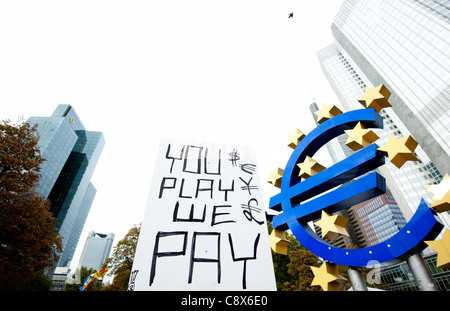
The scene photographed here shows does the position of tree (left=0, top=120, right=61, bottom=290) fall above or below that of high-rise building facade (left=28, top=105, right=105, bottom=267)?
below

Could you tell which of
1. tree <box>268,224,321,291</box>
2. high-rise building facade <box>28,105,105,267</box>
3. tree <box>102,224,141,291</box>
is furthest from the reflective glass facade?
high-rise building facade <box>28,105,105,267</box>

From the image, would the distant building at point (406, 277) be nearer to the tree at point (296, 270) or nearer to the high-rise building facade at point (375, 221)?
the tree at point (296, 270)

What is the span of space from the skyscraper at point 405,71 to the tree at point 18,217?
211 feet

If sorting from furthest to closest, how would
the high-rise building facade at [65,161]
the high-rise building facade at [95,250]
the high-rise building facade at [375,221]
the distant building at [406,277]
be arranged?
the high-rise building facade at [95,250] < the high-rise building facade at [375,221] < the high-rise building facade at [65,161] < the distant building at [406,277]

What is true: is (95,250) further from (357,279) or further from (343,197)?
(343,197)

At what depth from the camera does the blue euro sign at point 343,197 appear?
3.83m

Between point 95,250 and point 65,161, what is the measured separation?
14999 cm

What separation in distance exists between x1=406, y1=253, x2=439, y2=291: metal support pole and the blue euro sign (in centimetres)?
21

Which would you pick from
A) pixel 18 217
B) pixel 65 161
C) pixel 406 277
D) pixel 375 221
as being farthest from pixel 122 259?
pixel 375 221

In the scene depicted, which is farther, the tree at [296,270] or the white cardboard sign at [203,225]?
the tree at [296,270]

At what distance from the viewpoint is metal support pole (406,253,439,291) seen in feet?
12.1

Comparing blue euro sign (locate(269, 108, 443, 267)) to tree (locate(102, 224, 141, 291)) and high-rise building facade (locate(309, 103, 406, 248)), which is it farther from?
high-rise building facade (locate(309, 103, 406, 248))

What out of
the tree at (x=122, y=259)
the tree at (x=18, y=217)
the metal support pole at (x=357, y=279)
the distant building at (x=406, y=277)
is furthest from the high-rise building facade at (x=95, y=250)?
the metal support pole at (x=357, y=279)

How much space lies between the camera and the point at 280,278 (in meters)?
19.5
